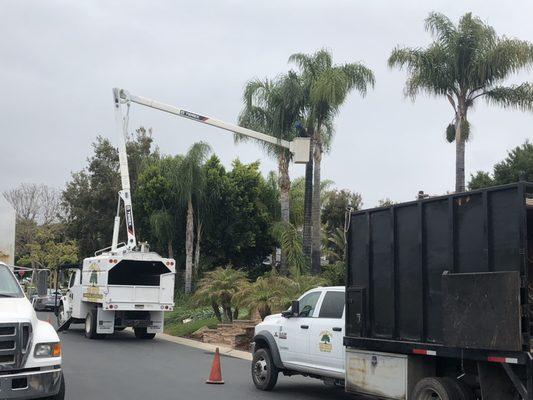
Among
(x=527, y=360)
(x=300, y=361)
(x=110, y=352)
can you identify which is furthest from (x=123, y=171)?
(x=527, y=360)

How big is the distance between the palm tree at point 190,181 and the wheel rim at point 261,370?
2315cm

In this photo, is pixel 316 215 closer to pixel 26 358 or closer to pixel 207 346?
pixel 207 346

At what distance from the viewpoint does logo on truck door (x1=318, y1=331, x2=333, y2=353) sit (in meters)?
11.0

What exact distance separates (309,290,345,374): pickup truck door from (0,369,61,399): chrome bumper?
4.36m

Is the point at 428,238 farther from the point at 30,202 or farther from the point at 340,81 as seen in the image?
the point at 30,202

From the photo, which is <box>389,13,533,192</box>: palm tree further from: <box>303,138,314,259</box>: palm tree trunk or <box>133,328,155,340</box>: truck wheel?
<box>133,328,155,340</box>: truck wheel

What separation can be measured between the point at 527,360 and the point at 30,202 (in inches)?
2501

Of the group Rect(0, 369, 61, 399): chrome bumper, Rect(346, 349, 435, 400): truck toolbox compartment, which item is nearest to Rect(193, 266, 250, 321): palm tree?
Rect(346, 349, 435, 400): truck toolbox compartment

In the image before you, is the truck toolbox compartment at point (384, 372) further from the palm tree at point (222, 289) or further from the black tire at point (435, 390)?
the palm tree at point (222, 289)

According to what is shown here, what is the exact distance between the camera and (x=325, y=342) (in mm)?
11109

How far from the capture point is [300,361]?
1155 centimetres

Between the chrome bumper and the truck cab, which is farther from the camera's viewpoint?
the truck cab

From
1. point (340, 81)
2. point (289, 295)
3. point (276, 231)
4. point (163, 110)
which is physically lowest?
point (289, 295)

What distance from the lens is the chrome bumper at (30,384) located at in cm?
786
